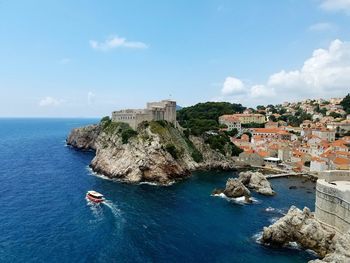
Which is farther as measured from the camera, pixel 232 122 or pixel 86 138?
pixel 232 122

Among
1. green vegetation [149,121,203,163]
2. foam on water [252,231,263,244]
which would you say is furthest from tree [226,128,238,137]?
foam on water [252,231,263,244]

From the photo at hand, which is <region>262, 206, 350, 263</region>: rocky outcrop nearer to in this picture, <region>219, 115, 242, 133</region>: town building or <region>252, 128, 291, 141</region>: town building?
<region>252, 128, 291, 141</region>: town building

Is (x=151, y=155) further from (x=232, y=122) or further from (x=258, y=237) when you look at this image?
(x=232, y=122)

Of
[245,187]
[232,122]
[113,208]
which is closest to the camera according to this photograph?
[113,208]

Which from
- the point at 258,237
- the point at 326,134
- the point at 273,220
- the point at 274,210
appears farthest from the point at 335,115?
the point at 258,237

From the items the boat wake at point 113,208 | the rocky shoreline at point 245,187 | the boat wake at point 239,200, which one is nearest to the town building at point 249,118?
the rocky shoreline at point 245,187

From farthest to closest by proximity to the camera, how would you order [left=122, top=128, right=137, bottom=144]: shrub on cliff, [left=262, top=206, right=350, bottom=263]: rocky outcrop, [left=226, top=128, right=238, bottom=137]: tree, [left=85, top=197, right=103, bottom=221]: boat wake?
[left=226, top=128, right=238, bottom=137]: tree, [left=122, top=128, right=137, bottom=144]: shrub on cliff, [left=85, top=197, right=103, bottom=221]: boat wake, [left=262, top=206, right=350, bottom=263]: rocky outcrop
